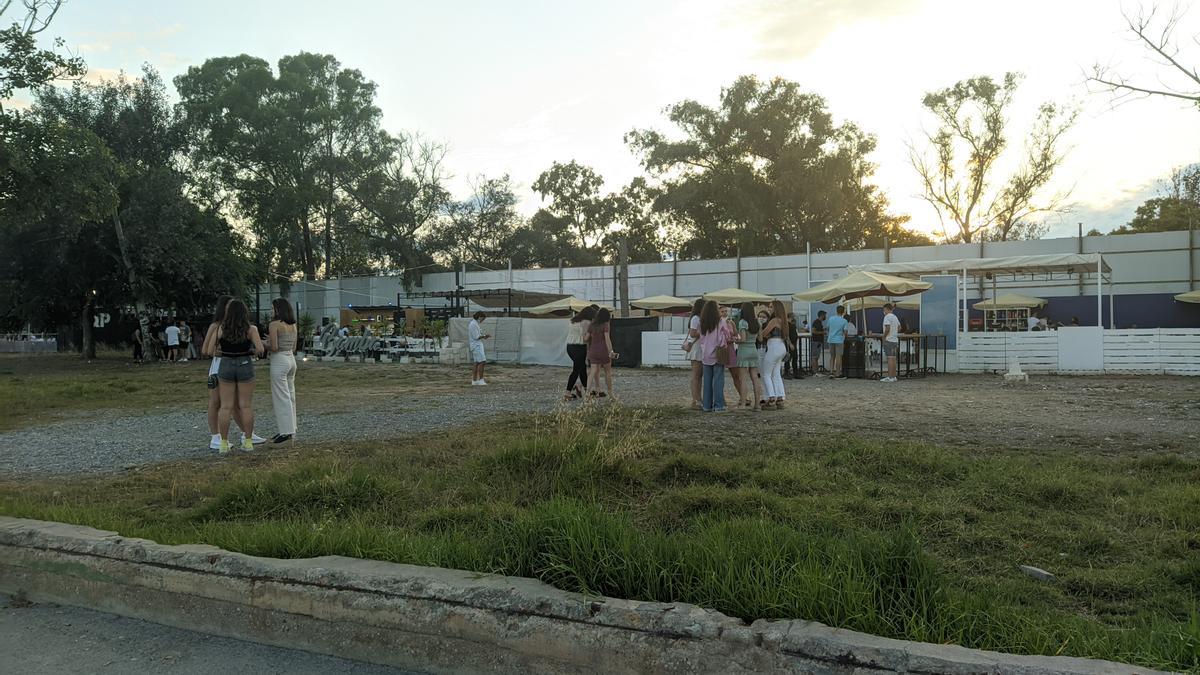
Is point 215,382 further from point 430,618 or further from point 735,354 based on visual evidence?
point 735,354

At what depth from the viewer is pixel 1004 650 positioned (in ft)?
8.91

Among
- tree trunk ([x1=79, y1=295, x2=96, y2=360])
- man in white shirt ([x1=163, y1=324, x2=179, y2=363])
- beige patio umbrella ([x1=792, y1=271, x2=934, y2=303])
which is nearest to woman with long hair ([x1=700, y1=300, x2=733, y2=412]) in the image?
beige patio umbrella ([x1=792, y1=271, x2=934, y2=303])

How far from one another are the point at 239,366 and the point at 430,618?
569 centimetres

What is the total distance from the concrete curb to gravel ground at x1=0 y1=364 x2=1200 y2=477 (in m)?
3.66

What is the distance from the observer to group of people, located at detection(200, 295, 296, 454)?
313 inches

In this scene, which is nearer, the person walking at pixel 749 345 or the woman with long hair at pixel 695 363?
the person walking at pixel 749 345

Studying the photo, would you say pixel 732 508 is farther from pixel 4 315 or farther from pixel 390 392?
pixel 4 315

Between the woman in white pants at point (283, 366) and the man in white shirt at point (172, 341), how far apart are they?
933 inches

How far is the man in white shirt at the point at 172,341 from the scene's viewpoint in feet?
95.0

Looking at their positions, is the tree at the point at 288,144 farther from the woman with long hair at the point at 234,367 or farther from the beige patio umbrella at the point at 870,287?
the woman with long hair at the point at 234,367

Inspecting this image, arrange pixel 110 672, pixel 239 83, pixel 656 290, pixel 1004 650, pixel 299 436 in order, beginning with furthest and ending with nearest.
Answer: pixel 239 83
pixel 656 290
pixel 299 436
pixel 110 672
pixel 1004 650

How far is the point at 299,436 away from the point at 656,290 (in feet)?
102

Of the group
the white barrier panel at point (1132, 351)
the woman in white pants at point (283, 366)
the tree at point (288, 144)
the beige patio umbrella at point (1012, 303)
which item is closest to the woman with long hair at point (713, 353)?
the woman in white pants at point (283, 366)

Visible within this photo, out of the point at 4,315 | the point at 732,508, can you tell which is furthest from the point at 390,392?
the point at 4,315
